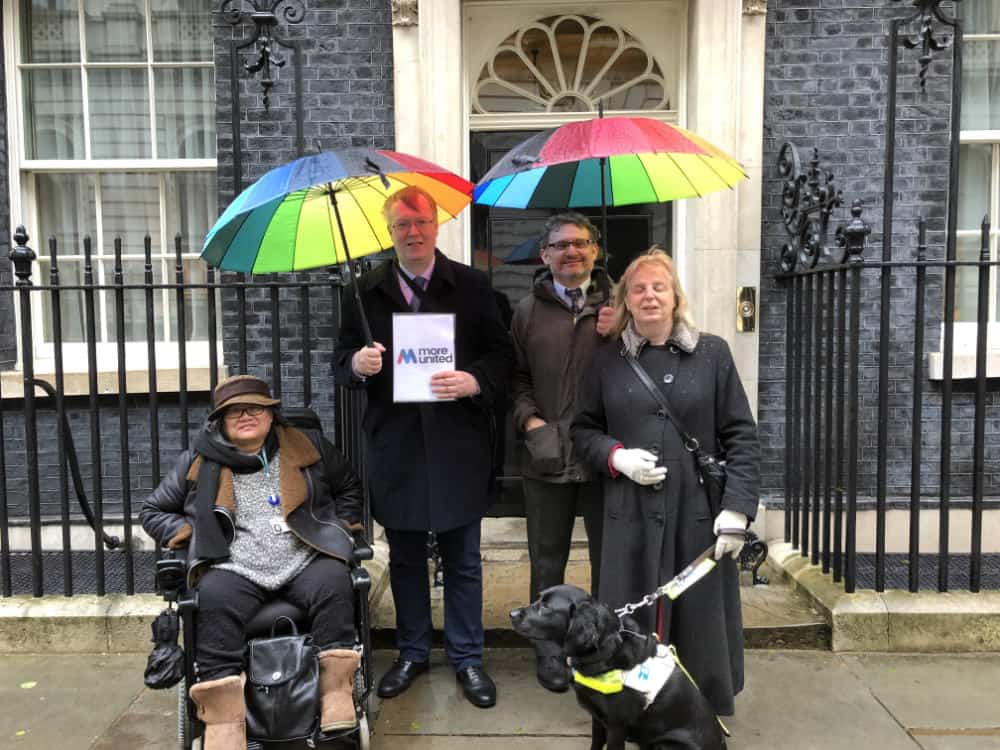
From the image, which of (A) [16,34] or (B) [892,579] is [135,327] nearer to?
(A) [16,34]

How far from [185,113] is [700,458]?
13.6ft

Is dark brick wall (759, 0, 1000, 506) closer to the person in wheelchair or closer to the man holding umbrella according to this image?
the man holding umbrella

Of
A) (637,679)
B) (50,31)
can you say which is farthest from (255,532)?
(50,31)

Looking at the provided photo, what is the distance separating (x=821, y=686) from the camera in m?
3.73

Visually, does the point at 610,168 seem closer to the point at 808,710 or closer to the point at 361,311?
the point at 361,311

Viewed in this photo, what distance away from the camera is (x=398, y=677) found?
362cm

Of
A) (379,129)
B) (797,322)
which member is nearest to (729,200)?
(797,322)

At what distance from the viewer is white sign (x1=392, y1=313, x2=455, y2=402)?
326 cm

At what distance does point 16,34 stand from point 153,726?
433cm

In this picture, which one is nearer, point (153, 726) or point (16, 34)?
point (153, 726)

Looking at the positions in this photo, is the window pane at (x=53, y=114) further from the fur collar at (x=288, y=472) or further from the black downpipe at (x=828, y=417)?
the black downpipe at (x=828, y=417)

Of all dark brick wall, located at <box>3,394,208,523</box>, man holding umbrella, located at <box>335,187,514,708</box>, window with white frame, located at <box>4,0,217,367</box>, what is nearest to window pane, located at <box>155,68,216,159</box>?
window with white frame, located at <box>4,0,217,367</box>

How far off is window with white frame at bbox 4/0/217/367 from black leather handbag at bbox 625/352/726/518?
348cm

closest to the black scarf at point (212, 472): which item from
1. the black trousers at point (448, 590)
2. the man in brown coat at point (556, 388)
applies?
the black trousers at point (448, 590)
